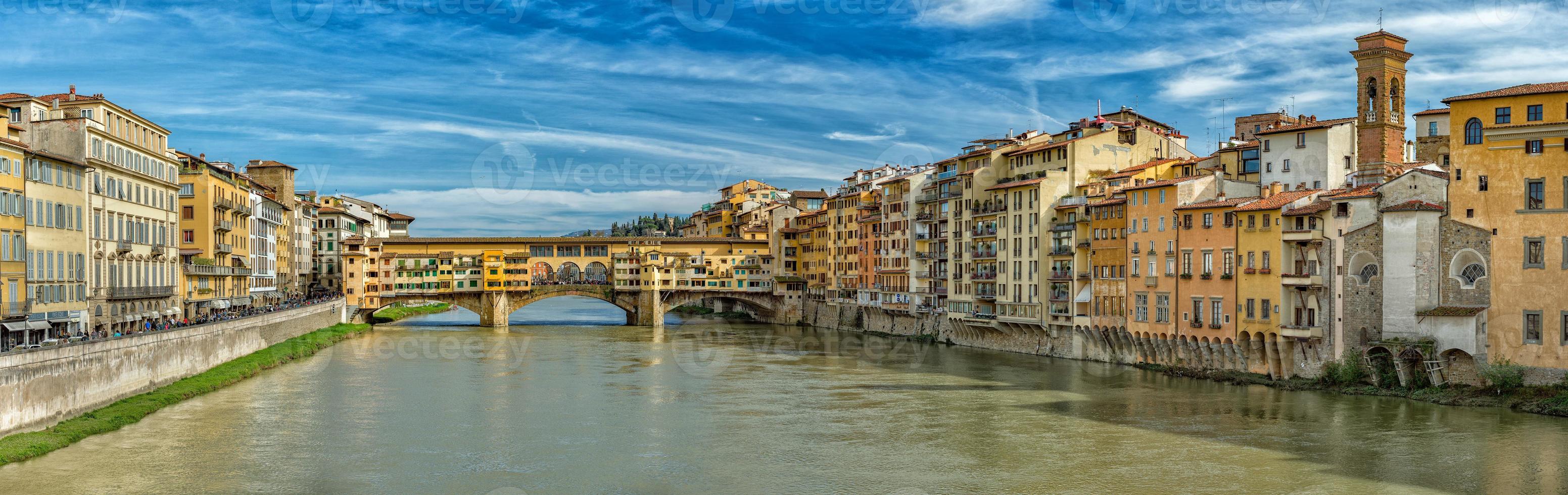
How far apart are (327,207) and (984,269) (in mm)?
50522

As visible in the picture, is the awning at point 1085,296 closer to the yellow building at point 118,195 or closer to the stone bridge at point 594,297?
the yellow building at point 118,195

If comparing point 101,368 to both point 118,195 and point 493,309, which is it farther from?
point 493,309

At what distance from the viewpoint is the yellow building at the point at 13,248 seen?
1118 inches

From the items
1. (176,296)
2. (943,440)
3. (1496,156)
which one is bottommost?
(943,440)

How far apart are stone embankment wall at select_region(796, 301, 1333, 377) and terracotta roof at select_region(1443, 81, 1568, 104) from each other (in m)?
8.05

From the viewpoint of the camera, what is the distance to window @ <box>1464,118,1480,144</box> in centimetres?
3186

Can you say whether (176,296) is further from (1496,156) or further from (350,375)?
(1496,156)

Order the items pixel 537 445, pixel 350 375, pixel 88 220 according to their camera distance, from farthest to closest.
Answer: pixel 350 375 < pixel 88 220 < pixel 537 445

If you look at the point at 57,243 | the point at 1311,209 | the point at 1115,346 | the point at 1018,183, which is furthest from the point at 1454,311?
the point at 57,243

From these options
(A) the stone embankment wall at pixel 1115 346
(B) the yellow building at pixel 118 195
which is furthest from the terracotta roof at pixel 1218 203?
(B) the yellow building at pixel 118 195

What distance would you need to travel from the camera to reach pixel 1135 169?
47094mm

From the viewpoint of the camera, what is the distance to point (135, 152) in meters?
38.5

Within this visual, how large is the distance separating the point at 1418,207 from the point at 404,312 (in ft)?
235

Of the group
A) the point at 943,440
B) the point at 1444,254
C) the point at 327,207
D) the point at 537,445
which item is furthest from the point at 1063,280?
the point at 327,207
